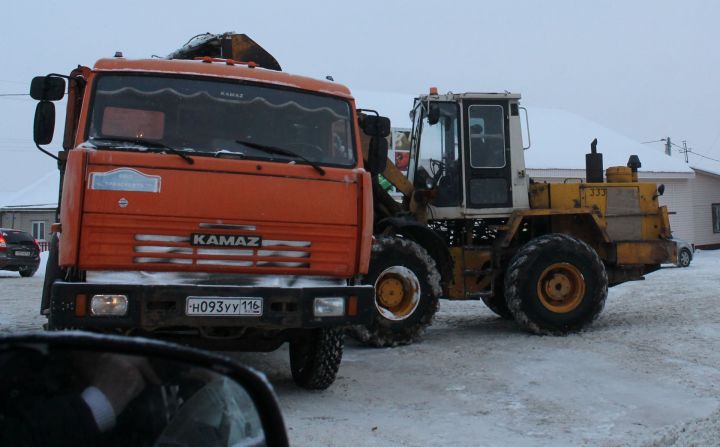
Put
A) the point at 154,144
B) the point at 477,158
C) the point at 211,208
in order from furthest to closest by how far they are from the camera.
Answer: the point at 477,158
the point at 154,144
the point at 211,208

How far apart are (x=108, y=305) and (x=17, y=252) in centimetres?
1675

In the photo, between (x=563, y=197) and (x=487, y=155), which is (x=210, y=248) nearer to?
Answer: (x=487, y=155)

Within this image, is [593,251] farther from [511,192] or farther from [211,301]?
[211,301]

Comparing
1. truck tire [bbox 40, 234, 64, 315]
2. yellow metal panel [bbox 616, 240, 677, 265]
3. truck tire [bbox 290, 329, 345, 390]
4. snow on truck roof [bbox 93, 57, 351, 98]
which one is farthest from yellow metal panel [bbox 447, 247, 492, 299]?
truck tire [bbox 40, 234, 64, 315]

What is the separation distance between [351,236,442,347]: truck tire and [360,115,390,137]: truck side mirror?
185 cm

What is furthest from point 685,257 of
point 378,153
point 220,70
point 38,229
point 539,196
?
point 38,229

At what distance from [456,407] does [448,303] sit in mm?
7645

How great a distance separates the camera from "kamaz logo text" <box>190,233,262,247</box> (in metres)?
4.80

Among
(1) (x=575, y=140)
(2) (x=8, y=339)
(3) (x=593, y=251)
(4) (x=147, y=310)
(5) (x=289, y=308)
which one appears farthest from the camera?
(1) (x=575, y=140)

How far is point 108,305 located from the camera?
4.53 m

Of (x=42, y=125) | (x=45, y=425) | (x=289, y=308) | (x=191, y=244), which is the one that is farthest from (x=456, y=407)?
(x=45, y=425)

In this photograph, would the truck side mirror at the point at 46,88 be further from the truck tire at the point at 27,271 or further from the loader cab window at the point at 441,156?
the truck tire at the point at 27,271

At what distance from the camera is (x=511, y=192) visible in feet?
29.9

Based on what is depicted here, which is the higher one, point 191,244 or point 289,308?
point 191,244
